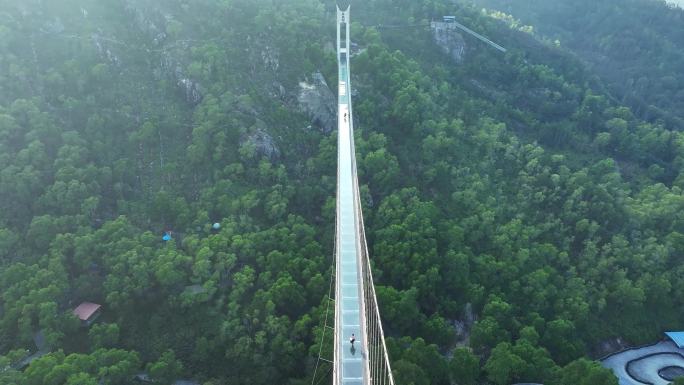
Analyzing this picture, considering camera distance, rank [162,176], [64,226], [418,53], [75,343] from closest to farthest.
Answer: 1. [75,343]
2. [64,226]
3. [162,176]
4. [418,53]

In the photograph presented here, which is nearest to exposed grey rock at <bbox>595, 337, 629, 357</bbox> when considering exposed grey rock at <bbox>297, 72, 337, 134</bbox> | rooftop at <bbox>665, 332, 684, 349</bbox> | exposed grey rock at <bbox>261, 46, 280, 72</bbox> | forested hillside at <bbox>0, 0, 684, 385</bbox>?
forested hillside at <bbox>0, 0, 684, 385</bbox>

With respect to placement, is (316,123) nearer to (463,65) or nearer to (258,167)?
(258,167)

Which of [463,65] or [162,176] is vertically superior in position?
[463,65]

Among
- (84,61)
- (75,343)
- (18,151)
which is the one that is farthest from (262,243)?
(84,61)

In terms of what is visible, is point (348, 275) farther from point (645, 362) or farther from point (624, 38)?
point (624, 38)

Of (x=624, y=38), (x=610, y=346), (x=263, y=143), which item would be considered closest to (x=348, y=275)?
(x=263, y=143)

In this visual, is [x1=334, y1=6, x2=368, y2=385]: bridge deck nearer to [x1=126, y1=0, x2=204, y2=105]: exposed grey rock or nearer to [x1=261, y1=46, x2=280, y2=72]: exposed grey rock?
[x1=261, y1=46, x2=280, y2=72]: exposed grey rock
